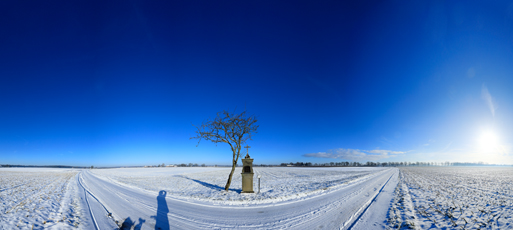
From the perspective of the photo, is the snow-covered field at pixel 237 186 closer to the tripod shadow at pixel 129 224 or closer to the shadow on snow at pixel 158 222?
the shadow on snow at pixel 158 222

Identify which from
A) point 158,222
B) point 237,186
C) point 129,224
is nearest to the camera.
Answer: point 129,224

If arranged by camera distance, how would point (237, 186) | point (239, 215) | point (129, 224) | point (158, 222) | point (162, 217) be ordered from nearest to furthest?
point (129, 224) < point (158, 222) < point (162, 217) < point (239, 215) < point (237, 186)

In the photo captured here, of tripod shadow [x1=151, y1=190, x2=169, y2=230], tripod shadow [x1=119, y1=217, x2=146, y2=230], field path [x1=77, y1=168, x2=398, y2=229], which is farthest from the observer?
field path [x1=77, y1=168, x2=398, y2=229]

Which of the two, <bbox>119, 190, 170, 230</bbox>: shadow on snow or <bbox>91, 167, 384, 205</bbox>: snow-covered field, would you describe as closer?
<bbox>119, 190, 170, 230</bbox>: shadow on snow

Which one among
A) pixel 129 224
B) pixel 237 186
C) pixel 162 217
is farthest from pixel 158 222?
pixel 237 186

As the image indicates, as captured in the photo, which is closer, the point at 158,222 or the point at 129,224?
the point at 129,224

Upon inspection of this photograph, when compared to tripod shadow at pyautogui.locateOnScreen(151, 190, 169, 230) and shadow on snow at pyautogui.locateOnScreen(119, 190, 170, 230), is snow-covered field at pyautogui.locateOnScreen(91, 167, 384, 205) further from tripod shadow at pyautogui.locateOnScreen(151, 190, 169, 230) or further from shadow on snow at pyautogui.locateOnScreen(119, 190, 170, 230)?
shadow on snow at pyautogui.locateOnScreen(119, 190, 170, 230)

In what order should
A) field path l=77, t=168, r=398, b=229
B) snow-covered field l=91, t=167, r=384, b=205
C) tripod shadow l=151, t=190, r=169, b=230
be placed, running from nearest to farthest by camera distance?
tripod shadow l=151, t=190, r=169, b=230, field path l=77, t=168, r=398, b=229, snow-covered field l=91, t=167, r=384, b=205

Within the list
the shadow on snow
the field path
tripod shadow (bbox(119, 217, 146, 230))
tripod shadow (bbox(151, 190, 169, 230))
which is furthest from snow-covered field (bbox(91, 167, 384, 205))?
tripod shadow (bbox(119, 217, 146, 230))

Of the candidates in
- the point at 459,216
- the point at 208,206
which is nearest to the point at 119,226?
the point at 208,206

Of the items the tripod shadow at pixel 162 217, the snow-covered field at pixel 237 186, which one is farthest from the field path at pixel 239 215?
the snow-covered field at pixel 237 186

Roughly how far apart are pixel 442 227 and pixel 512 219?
3909mm

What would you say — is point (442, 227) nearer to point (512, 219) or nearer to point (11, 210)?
point (512, 219)

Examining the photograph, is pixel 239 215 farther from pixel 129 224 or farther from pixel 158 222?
pixel 129 224
